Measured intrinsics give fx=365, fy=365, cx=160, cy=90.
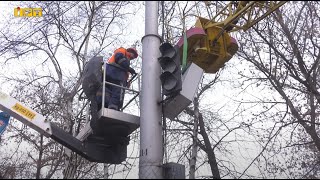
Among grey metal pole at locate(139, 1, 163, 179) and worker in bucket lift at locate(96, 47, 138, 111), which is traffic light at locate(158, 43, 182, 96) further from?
worker in bucket lift at locate(96, 47, 138, 111)

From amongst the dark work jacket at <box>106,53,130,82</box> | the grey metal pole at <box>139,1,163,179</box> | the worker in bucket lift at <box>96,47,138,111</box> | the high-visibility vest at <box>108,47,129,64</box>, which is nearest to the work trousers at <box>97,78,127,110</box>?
the worker in bucket lift at <box>96,47,138,111</box>

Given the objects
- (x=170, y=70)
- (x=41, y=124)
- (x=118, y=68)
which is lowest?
(x=41, y=124)

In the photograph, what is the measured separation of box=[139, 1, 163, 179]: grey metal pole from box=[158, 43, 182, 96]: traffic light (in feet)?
0.76

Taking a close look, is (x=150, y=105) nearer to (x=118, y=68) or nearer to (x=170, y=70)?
(x=170, y=70)

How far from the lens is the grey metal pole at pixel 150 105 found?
551 cm

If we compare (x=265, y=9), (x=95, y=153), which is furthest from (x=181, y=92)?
(x=265, y=9)

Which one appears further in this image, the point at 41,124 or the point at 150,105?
the point at 41,124

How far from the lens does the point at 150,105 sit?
596 cm

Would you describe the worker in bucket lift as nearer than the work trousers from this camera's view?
No

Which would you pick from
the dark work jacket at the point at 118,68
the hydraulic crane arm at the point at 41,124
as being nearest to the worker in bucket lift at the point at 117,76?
the dark work jacket at the point at 118,68

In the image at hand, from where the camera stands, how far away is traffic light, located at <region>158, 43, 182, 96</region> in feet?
19.1

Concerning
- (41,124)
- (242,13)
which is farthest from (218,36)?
(41,124)

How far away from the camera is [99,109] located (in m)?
6.91

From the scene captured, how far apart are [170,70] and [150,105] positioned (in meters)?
0.66
